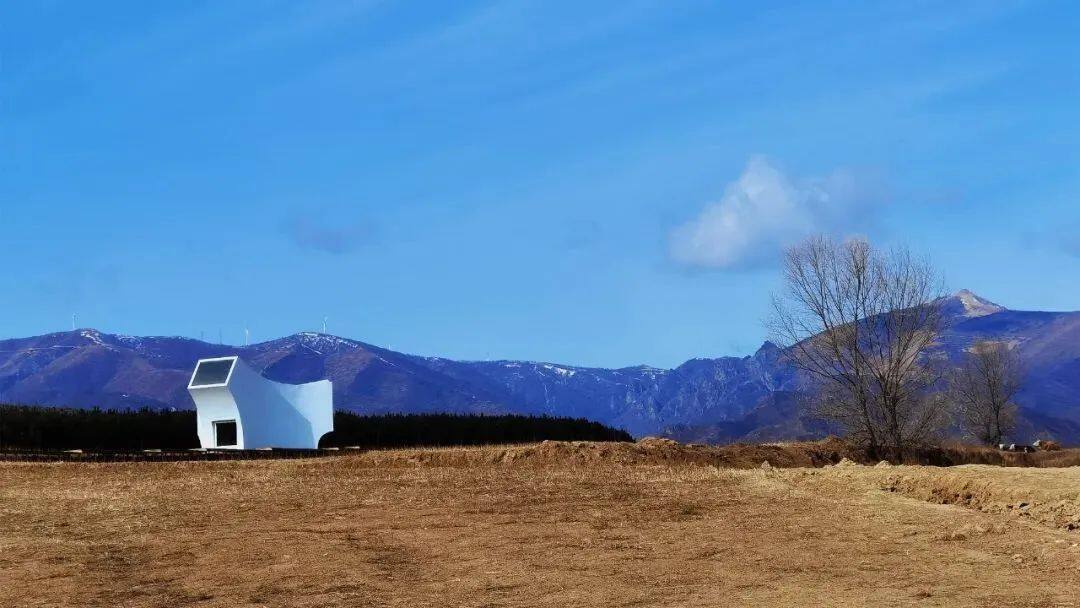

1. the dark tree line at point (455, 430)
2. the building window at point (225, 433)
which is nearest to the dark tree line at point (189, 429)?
the dark tree line at point (455, 430)

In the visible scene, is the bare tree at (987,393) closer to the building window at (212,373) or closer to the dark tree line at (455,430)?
the dark tree line at (455,430)

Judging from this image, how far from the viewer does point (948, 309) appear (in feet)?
142

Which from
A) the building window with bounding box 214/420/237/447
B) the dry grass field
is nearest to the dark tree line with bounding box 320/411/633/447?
the building window with bounding box 214/420/237/447

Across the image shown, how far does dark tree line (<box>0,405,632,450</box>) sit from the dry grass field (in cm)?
2079

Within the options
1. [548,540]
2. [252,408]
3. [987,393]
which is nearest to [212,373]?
[252,408]

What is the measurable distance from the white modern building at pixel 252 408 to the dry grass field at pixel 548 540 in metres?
17.1

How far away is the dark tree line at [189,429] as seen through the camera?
4581 cm

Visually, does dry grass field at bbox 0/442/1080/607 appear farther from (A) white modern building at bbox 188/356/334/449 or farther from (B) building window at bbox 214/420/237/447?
(B) building window at bbox 214/420/237/447

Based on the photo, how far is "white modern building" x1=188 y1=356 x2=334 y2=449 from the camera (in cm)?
4362

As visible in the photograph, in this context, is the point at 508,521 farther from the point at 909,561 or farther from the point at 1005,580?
→ the point at 1005,580

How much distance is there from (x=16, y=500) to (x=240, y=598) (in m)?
11.5

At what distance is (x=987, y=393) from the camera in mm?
67312

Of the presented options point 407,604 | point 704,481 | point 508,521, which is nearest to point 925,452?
point 704,481

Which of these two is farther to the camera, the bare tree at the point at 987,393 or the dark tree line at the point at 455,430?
the bare tree at the point at 987,393
